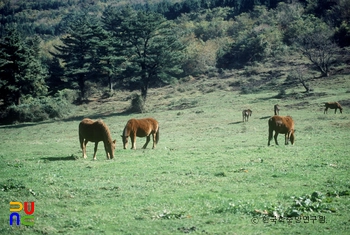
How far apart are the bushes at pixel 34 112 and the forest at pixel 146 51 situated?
0.13m

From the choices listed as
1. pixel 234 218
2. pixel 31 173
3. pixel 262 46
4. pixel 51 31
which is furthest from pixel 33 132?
pixel 51 31

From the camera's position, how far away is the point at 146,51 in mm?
57344

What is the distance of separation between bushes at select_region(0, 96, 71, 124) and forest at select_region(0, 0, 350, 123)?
0.43ft

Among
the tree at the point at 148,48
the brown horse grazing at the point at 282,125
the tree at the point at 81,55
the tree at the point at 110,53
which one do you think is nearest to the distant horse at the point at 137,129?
the brown horse grazing at the point at 282,125

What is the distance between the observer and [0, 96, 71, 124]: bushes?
53.1 m

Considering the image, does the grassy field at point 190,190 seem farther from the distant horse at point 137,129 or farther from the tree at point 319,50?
the tree at point 319,50

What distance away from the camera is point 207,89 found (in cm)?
6372

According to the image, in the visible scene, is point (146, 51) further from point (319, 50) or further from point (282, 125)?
point (282, 125)

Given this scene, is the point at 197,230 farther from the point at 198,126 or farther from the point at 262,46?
the point at 262,46

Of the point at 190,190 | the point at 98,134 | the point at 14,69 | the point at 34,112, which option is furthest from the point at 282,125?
the point at 14,69

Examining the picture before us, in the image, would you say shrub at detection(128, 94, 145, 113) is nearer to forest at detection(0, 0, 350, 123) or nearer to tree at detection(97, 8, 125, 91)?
forest at detection(0, 0, 350, 123)

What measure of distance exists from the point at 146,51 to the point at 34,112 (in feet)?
59.8

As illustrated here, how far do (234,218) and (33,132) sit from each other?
123 feet

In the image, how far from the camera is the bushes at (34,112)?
2092 inches
